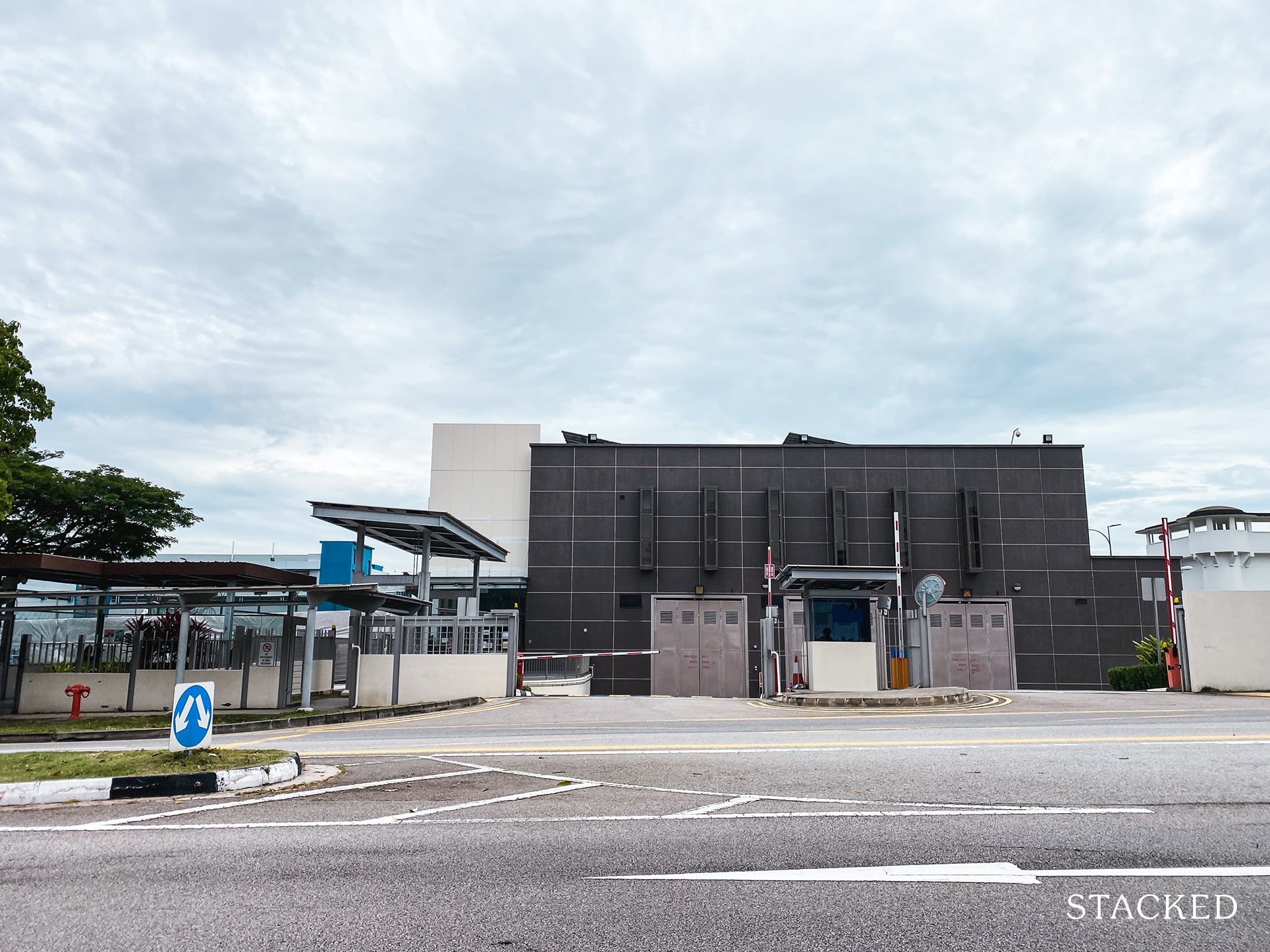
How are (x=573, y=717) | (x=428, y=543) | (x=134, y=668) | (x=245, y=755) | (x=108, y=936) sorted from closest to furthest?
(x=108, y=936)
(x=245, y=755)
(x=573, y=717)
(x=134, y=668)
(x=428, y=543)

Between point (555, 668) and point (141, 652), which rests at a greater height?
point (141, 652)

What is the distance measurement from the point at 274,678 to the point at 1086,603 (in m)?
32.4

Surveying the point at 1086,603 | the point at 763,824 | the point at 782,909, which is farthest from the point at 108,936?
the point at 1086,603

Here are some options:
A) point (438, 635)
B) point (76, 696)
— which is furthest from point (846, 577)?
point (76, 696)

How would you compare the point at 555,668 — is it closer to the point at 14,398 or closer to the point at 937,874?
the point at 14,398

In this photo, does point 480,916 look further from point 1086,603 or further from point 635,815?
point 1086,603

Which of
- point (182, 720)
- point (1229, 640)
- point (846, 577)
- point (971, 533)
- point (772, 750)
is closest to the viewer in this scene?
point (182, 720)

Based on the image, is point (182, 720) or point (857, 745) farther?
point (857, 745)

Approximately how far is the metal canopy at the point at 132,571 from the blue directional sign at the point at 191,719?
11.1 metres

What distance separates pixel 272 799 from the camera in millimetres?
8695

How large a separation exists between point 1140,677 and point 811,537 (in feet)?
47.9

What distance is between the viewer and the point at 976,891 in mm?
5090

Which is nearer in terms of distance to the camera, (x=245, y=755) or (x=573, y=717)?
(x=245, y=755)

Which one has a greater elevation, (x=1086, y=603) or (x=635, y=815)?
(x=1086, y=603)
